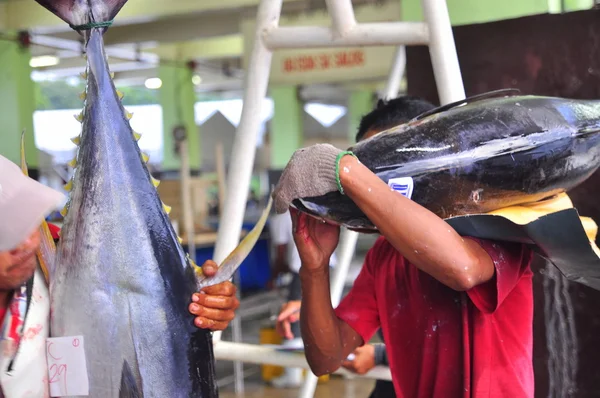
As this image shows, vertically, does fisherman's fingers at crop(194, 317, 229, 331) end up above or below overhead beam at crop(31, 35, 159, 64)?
below

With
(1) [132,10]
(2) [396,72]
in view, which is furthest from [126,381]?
(1) [132,10]

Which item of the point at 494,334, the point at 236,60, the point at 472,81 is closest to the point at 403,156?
the point at 494,334

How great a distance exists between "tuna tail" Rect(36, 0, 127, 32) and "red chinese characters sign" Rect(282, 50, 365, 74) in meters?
5.61

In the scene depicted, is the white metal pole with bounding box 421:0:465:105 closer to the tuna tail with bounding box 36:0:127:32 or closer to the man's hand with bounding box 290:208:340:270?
the man's hand with bounding box 290:208:340:270

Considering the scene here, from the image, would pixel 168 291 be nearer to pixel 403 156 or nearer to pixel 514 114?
pixel 403 156

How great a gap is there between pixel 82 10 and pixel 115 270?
1.25ft

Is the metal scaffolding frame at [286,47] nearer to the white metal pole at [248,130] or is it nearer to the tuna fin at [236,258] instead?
the white metal pole at [248,130]

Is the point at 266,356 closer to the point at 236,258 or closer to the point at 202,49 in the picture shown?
the point at 236,258

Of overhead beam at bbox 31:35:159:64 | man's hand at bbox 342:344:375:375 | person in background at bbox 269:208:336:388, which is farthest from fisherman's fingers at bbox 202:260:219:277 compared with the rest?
overhead beam at bbox 31:35:159:64

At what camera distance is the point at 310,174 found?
107cm

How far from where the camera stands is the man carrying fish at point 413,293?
3.50 feet

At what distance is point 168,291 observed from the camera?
3.63 feet

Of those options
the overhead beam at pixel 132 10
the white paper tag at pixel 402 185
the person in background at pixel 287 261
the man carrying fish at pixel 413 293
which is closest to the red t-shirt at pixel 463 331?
the man carrying fish at pixel 413 293

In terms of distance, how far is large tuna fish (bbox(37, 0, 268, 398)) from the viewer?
107 centimetres
